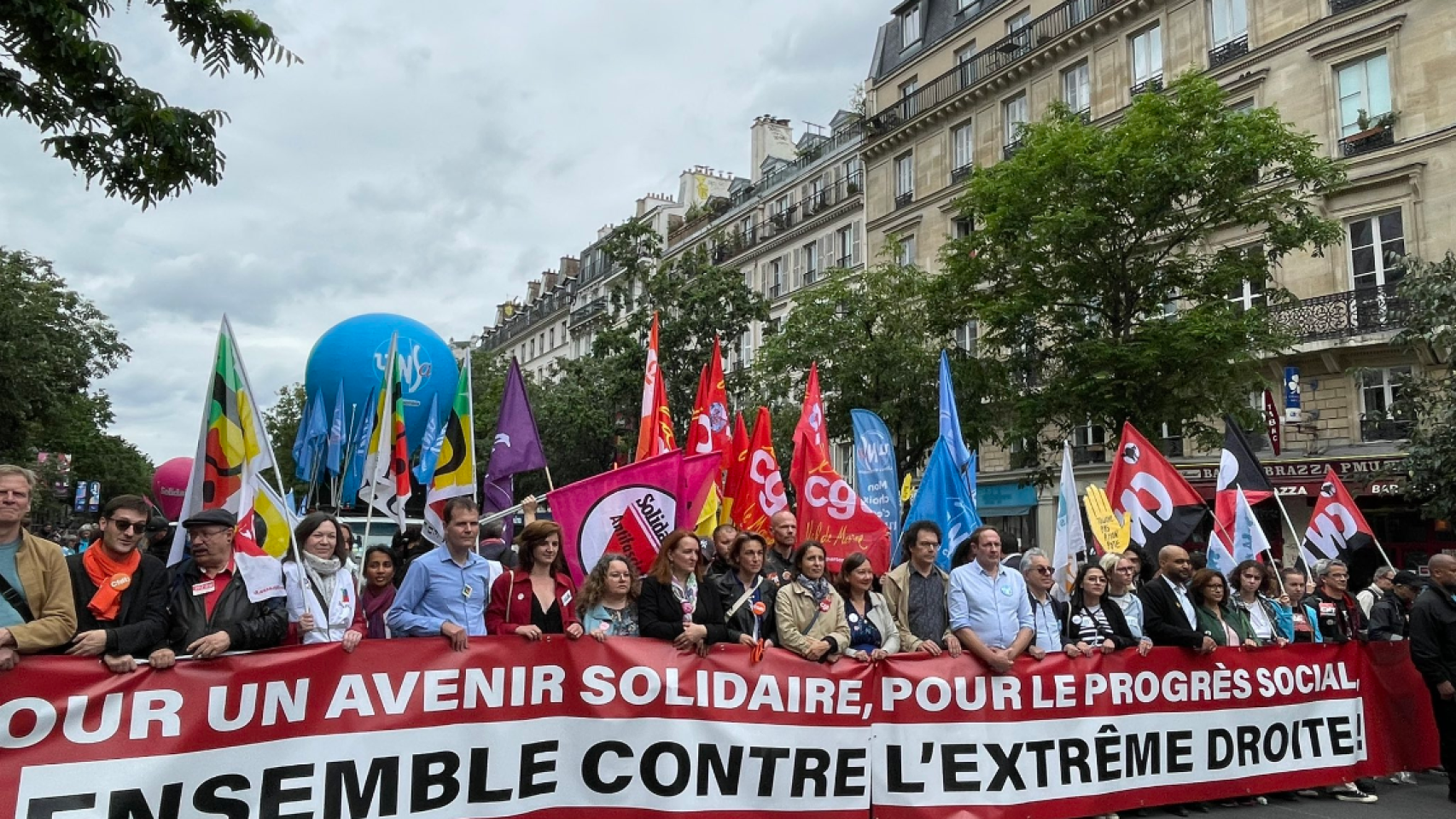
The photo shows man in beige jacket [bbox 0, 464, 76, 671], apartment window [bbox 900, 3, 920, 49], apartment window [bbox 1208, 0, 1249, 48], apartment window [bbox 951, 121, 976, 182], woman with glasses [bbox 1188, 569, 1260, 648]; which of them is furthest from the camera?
apartment window [bbox 900, 3, 920, 49]

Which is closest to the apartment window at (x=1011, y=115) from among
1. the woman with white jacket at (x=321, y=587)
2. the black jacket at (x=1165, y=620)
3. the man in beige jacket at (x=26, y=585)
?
the black jacket at (x=1165, y=620)

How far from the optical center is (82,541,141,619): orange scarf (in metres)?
5.00

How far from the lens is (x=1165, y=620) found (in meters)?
7.49

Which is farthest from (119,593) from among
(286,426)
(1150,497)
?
(286,426)

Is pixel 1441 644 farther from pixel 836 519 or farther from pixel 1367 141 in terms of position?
pixel 1367 141

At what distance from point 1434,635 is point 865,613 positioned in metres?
4.27

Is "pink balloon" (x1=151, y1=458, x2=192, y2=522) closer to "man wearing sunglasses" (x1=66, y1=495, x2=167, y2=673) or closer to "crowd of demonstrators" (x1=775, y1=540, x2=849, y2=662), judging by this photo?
"man wearing sunglasses" (x1=66, y1=495, x2=167, y2=673)

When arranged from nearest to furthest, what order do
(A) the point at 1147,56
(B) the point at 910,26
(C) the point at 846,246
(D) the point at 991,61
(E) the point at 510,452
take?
(E) the point at 510,452 → (A) the point at 1147,56 → (D) the point at 991,61 → (B) the point at 910,26 → (C) the point at 846,246

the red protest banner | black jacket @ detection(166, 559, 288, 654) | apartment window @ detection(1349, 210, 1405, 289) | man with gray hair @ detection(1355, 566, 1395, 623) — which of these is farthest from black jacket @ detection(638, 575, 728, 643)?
apartment window @ detection(1349, 210, 1405, 289)

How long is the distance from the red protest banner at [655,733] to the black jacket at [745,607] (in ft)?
0.98

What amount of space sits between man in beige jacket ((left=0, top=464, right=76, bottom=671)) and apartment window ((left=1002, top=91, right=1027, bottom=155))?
32539 mm

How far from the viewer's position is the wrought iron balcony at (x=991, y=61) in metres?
32.2

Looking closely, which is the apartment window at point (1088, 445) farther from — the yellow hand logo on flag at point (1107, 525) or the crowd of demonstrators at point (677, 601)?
the crowd of demonstrators at point (677, 601)

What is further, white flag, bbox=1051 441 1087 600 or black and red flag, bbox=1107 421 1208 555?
black and red flag, bbox=1107 421 1208 555
